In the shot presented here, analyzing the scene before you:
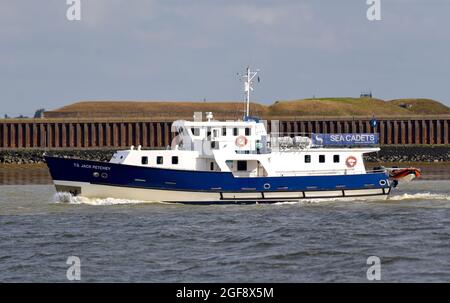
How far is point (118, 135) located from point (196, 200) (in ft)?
148

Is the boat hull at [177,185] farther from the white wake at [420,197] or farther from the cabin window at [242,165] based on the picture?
the white wake at [420,197]

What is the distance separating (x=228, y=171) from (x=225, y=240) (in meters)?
12.2

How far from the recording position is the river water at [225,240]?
1227 inches

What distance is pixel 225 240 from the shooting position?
3728cm

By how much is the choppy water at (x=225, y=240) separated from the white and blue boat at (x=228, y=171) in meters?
0.73

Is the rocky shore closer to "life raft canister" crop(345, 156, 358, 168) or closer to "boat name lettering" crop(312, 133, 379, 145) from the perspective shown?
"boat name lettering" crop(312, 133, 379, 145)

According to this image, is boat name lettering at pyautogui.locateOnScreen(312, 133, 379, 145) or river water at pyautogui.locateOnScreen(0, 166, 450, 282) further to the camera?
boat name lettering at pyautogui.locateOnScreen(312, 133, 379, 145)

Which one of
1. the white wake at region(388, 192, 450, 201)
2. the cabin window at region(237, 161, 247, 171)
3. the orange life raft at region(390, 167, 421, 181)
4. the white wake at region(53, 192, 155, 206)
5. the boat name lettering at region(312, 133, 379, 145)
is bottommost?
the white wake at region(388, 192, 450, 201)

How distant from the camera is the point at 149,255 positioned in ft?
112

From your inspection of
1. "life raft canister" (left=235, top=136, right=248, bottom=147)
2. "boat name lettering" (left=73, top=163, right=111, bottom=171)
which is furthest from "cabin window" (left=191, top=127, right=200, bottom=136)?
"boat name lettering" (left=73, top=163, right=111, bottom=171)

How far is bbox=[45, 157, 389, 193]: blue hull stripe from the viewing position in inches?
1911

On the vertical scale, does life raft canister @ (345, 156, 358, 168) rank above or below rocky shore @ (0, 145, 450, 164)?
above

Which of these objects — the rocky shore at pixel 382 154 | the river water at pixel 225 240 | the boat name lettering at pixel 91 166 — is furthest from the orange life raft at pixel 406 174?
the rocky shore at pixel 382 154
